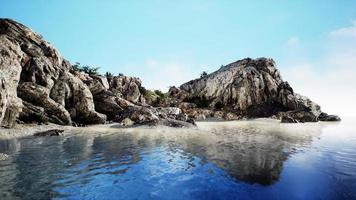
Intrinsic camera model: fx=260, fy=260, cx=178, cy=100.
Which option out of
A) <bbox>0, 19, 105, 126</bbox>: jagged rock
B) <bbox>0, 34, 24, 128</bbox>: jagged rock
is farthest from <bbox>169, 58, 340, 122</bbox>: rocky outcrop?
<bbox>0, 34, 24, 128</bbox>: jagged rock

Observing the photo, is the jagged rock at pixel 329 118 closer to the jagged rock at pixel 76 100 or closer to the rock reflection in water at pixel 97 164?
the jagged rock at pixel 76 100

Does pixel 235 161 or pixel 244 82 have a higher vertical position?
pixel 244 82

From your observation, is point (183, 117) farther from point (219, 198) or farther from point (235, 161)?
point (219, 198)

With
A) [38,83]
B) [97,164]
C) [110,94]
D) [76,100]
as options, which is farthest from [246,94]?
[97,164]

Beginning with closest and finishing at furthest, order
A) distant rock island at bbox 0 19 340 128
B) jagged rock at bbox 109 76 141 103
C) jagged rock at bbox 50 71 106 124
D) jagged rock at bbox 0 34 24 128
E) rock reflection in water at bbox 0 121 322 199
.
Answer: rock reflection in water at bbox 0 121 322 199, jagged rock at bbox 0 34 24 128, distant rock island at bbox 0 19 340 128, jagged rock at bbox 50 71 106 124, jagged rock at bbox 109 76 141 103

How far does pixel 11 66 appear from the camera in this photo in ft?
95.7

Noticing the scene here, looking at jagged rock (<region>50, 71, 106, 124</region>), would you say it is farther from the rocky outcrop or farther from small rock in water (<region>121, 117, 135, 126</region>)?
the rocky outcrop

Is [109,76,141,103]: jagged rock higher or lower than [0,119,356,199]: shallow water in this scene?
higher

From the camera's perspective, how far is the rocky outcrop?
77875 millimetres

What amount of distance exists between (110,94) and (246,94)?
1926 inches

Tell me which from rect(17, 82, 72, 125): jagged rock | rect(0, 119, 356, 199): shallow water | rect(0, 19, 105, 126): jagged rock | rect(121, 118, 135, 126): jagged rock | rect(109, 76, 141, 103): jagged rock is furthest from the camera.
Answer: rect(109, 76, 141, 103): jagged rock

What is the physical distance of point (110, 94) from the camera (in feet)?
152

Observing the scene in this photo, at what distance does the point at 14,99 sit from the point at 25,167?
18112 mm

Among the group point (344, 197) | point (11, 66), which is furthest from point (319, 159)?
point (11, 66)
